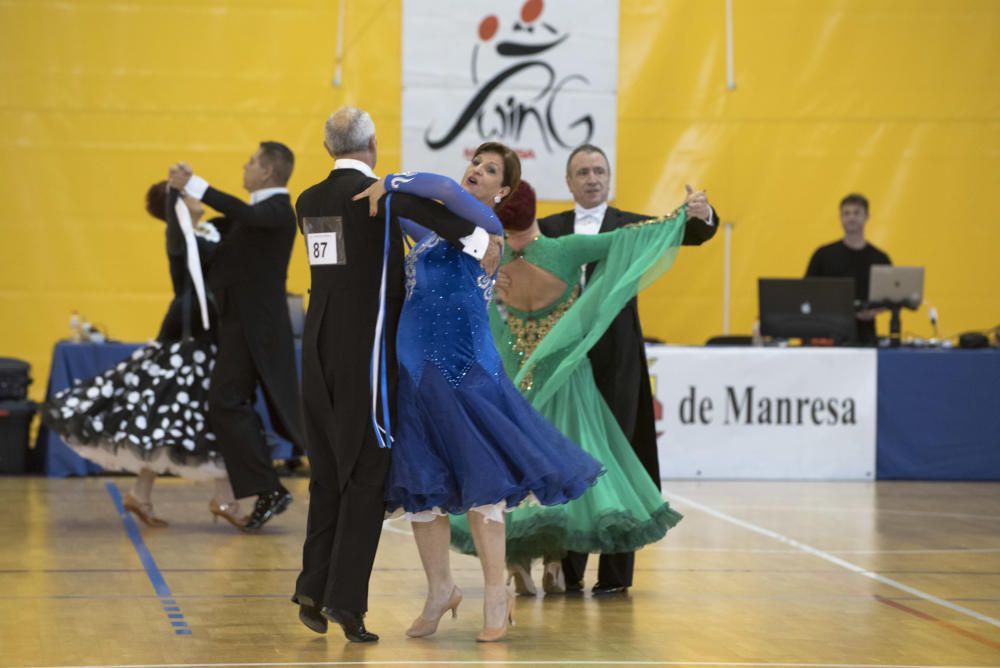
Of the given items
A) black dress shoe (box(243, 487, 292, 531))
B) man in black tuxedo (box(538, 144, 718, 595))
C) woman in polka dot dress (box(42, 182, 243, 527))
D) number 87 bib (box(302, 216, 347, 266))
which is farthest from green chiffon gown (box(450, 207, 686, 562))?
woman in polka dot dress (box(42, 182, 243, 527))

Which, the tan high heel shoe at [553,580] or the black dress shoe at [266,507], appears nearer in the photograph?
the tan high heel shoe at [553,580]

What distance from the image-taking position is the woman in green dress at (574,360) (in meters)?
5.52

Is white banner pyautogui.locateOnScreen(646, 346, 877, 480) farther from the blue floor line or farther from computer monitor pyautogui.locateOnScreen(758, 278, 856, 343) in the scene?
the blue floor line

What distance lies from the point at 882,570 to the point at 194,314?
11.2ft

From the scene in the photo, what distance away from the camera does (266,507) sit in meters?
7.45

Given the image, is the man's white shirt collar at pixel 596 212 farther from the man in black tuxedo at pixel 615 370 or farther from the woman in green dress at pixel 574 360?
the woman in green dress at pixel 574 360

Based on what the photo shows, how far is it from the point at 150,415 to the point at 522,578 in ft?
8.25

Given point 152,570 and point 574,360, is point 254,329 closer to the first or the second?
point 152,570

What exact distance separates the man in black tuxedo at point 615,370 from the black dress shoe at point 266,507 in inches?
77.4

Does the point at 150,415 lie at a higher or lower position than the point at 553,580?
higher

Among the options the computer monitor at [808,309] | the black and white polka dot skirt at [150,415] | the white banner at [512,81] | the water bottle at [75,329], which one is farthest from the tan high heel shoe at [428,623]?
the white banner at [512,81]

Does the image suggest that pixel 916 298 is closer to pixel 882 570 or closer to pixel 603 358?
pixel 882 570

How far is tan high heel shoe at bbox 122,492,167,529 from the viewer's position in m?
7.68

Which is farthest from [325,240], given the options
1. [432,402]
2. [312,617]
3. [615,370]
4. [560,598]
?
[560,598]
